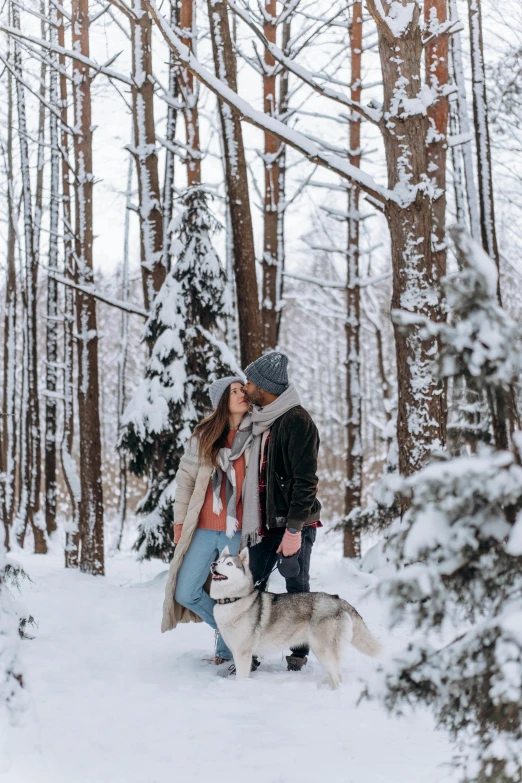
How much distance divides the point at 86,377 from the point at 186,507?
541 centimetres

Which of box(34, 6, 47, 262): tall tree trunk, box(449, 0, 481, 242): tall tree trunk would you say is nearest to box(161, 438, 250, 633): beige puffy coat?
box(449, 0, 481, 242): tall tree trunk

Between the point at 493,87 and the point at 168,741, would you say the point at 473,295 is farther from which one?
the point at 493,87

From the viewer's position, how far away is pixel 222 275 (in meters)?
8.52

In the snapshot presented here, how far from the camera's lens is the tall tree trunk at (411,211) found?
17.3ft

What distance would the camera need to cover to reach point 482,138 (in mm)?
9375

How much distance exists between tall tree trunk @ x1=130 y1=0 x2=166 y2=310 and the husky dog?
18.6 ft

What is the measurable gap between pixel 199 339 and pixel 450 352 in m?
6.65

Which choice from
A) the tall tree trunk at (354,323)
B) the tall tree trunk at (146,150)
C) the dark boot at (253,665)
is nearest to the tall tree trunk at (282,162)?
the tall tree trunk at (354,323)

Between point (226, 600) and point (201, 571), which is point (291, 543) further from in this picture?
point (201, 571)

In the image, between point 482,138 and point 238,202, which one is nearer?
point 238,202

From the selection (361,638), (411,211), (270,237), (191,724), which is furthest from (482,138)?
(191,724)

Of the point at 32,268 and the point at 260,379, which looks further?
the point at 32,268

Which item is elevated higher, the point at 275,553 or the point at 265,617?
the point at 275,553

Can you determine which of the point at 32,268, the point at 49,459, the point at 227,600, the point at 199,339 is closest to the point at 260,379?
the point at 227,600
